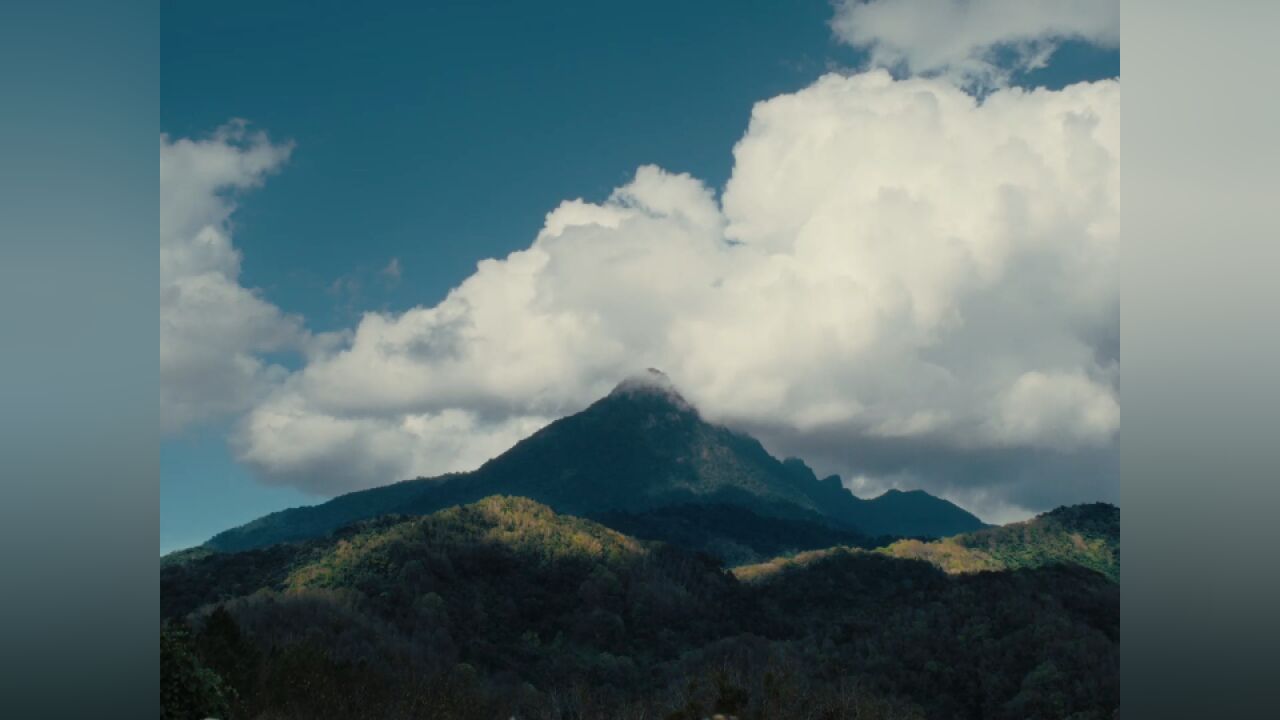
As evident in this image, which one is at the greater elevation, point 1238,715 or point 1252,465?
point 1252,465

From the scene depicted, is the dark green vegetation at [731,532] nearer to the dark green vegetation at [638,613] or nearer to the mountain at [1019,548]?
the mountain at [1019,548]

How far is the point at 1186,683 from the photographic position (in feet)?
18.0

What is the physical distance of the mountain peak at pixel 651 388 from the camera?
17188cm

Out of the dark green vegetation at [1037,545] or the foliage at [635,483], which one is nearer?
the dark green vegetation at [1037,545]

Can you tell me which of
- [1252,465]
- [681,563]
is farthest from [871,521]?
[1252,465]

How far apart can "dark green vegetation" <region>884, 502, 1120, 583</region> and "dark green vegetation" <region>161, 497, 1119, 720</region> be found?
1.54m

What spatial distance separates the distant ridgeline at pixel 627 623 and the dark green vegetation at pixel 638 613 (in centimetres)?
15

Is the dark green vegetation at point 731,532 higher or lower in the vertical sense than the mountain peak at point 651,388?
lower

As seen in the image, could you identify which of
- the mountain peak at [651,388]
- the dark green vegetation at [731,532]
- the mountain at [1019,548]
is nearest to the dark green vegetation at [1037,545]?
the mountain at [1019,548]

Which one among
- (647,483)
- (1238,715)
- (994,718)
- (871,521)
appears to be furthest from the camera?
(871,521)

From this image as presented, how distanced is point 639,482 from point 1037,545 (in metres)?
74.9

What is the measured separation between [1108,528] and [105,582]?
90.0m

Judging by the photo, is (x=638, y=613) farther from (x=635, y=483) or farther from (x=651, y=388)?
(x=651, y=388)

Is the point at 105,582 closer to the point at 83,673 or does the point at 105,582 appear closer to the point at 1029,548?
the point at 83,673
